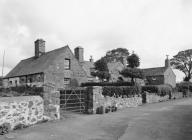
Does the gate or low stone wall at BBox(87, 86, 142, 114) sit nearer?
low stone wall at BBox(87, 86, 142, 114)

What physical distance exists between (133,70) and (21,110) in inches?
860

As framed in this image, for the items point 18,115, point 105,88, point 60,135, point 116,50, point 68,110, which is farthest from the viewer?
point 116,50

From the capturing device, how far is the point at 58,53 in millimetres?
29250

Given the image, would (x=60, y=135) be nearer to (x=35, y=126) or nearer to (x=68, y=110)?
(x=35, y=126)

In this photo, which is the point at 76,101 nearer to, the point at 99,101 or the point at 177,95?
the point at 99,101

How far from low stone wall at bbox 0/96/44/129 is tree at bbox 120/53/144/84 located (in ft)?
Result: 65.8

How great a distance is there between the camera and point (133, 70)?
29812mm

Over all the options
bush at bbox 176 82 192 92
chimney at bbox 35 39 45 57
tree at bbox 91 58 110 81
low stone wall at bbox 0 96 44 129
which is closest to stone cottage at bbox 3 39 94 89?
chimney at bbox 35 39 45 57

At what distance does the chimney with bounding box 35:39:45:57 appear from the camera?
32125 millimetres

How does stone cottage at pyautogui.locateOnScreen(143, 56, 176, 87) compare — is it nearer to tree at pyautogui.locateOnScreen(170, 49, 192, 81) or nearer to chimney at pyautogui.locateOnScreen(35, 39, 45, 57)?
tree at pyautogui.locateOnScreen(170, 49, 192, 81)

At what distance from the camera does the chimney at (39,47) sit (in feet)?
105

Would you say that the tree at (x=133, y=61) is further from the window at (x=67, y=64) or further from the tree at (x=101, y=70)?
the window at (x=67, y=64)

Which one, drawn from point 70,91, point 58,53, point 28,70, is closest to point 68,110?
point 70,91

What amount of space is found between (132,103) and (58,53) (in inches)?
538
